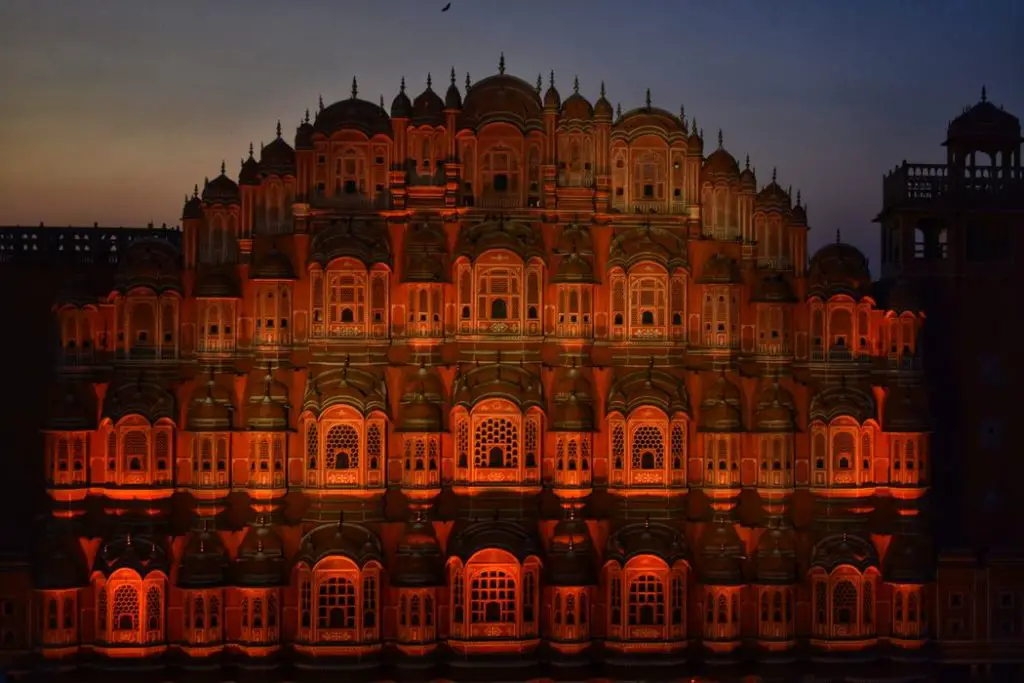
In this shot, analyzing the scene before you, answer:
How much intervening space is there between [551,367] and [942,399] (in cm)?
1084

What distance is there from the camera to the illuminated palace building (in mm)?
27750

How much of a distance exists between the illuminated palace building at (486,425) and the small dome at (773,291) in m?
0.06

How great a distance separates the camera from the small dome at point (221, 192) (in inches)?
1168

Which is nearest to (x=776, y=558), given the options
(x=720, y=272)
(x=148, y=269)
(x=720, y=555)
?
(x=720, y=555)

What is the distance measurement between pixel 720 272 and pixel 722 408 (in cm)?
327

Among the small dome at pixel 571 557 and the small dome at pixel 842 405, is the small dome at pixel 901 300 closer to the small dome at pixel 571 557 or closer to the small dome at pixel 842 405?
the small dome at pixel 842 405

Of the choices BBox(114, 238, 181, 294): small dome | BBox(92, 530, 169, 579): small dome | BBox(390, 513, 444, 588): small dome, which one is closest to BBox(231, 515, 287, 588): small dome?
BBox(92, 530, 169, 579): small dome

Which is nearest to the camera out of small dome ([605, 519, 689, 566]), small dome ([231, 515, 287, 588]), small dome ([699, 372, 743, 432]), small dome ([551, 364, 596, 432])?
small dome ([231, 515, 287, 588])

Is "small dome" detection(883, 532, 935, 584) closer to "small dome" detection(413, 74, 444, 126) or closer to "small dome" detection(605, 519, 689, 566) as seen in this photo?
"small dome" detection(605, 519, 689, 566)

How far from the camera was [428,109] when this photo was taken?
96.2 ft

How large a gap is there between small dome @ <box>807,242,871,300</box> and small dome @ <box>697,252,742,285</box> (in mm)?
1991

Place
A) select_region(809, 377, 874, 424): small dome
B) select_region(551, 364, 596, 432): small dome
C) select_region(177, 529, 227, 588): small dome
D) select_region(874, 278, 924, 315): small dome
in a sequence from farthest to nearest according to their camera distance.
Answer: select_region(874, 278, 924, 315): small dome < select_region(809, 377, 874, 424): small dome < select_region(551, 364, 596, 432): small dome < select_region(177, 529, 227, 588): small dome

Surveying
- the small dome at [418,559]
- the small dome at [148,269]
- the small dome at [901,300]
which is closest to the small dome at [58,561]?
the small dome at [148,269]

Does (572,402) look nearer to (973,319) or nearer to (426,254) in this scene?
(426,254)
